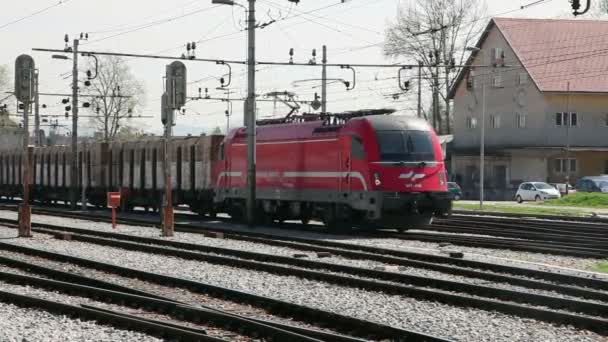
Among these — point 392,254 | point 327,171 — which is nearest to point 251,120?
point 327,171

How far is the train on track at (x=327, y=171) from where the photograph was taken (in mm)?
25281

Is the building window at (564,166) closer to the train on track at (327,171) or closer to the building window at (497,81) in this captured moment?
the building window at (497,81)

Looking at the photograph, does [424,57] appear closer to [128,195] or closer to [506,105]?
[506,105]

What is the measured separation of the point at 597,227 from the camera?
1133 inches

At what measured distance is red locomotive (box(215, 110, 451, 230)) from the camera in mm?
25203

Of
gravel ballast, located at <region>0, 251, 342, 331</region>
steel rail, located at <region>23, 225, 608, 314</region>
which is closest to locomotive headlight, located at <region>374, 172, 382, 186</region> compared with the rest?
steel rail, located at <region>23, 225, 608, 314</region>

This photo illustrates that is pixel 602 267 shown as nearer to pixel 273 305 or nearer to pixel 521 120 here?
pixel 273 305

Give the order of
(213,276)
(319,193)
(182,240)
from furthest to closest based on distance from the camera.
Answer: (319,193) → (182,240) → (213,276)

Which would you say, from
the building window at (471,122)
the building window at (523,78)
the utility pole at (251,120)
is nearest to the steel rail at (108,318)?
the utility pole at (251,120)

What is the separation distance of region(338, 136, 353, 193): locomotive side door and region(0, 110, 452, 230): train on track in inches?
1.0

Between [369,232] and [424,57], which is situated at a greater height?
[424,57]

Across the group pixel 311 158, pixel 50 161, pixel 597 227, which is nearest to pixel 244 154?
pixel 311 158

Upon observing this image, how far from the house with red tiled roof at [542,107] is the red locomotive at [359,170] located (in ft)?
116

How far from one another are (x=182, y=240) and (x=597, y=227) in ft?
37.8
